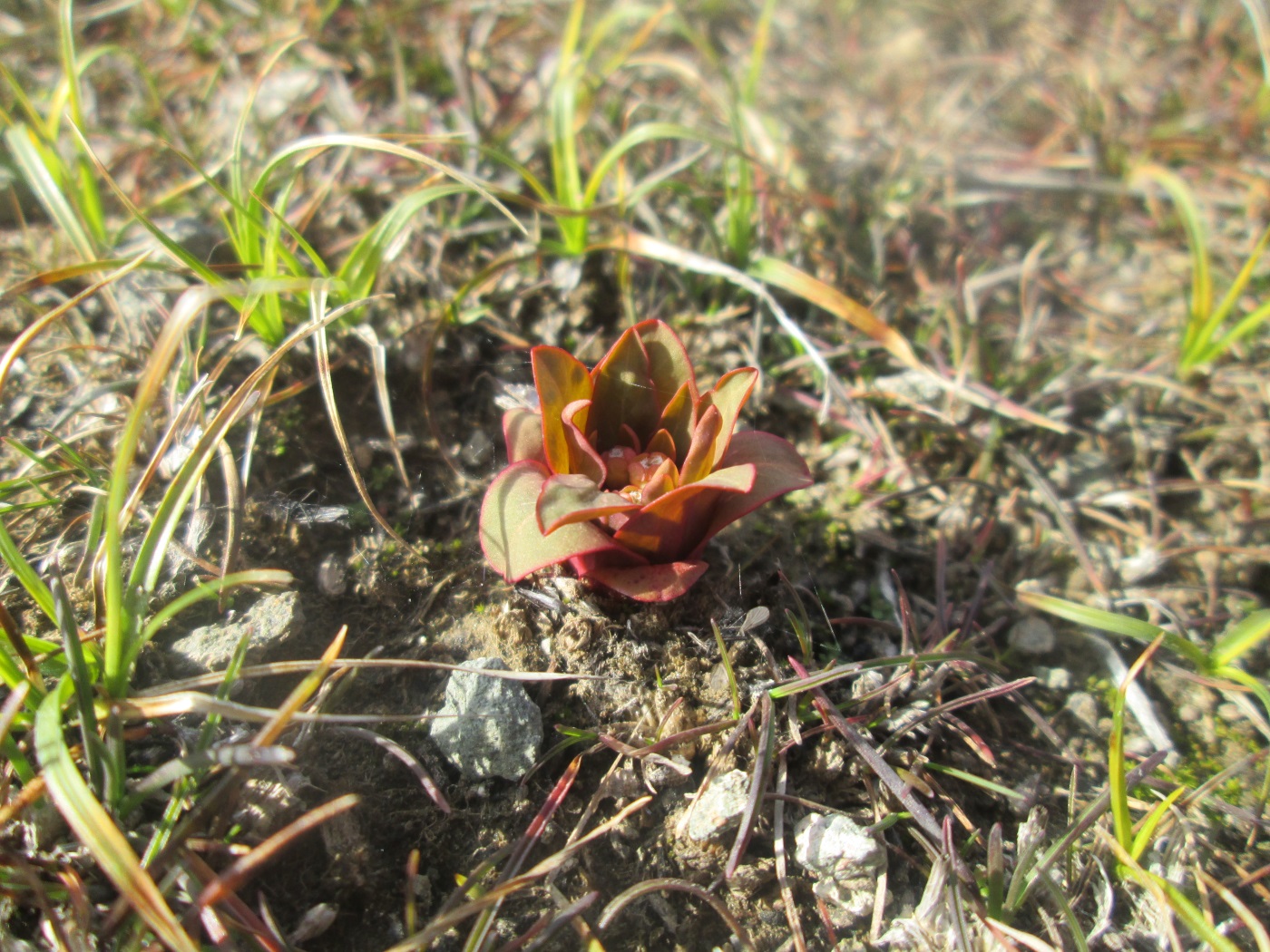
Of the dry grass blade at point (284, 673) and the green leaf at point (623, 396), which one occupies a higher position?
the green leaf at point (623, 396)

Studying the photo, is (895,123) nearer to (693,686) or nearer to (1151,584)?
(1151,584)

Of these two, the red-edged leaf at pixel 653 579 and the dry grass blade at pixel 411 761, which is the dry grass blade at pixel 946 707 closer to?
the red-edged leaf at pixel 653 579

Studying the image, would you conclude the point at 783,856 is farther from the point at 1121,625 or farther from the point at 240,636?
the point at 240,636

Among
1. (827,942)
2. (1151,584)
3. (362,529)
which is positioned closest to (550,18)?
(362,529)

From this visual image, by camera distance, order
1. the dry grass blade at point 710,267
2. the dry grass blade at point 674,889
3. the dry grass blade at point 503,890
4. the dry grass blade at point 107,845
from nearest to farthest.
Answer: the dry grass blade at point 107,845 < the dry grass blade at point 503,890 < the dry grass blade at point 674,889 < the dry grass blade at point 710,267

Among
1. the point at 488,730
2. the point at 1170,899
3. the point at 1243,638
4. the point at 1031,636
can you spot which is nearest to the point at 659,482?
the point at 488,730

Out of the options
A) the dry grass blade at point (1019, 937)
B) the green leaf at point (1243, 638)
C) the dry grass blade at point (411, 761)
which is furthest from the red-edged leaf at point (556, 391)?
the green leaf at point (1243, 638)
